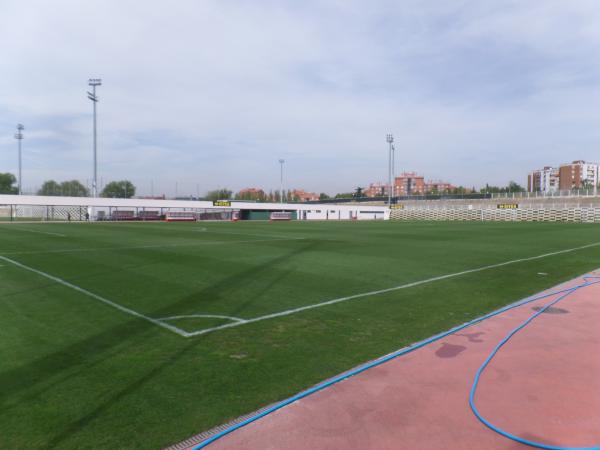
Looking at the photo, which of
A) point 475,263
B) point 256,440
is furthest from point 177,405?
point 475,263

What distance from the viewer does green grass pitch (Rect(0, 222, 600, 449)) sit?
3645mm

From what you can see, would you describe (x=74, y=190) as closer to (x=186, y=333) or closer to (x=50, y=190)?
(x=50, y=190)

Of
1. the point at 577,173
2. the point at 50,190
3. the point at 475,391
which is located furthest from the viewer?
the point at 577,173

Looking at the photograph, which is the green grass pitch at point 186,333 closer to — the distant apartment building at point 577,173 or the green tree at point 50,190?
the green tree at point 50,190

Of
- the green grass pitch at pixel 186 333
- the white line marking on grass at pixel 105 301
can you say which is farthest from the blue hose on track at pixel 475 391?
the white line marking on grass at pixel 105 301

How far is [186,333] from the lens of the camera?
6.11 m

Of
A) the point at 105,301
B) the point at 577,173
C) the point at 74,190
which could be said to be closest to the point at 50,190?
the point at 74,190

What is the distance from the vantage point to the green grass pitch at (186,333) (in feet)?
12.0

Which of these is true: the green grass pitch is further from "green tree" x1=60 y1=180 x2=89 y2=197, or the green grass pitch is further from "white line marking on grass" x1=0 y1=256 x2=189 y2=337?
"green tree" x1=60 y1=180 x2=89 y2=197

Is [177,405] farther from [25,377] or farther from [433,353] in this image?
[433,353]

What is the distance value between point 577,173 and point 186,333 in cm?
22177

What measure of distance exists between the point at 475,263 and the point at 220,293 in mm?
10397

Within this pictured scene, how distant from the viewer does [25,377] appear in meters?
4.42

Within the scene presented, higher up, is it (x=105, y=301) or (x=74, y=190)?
(x=74, y=190)
